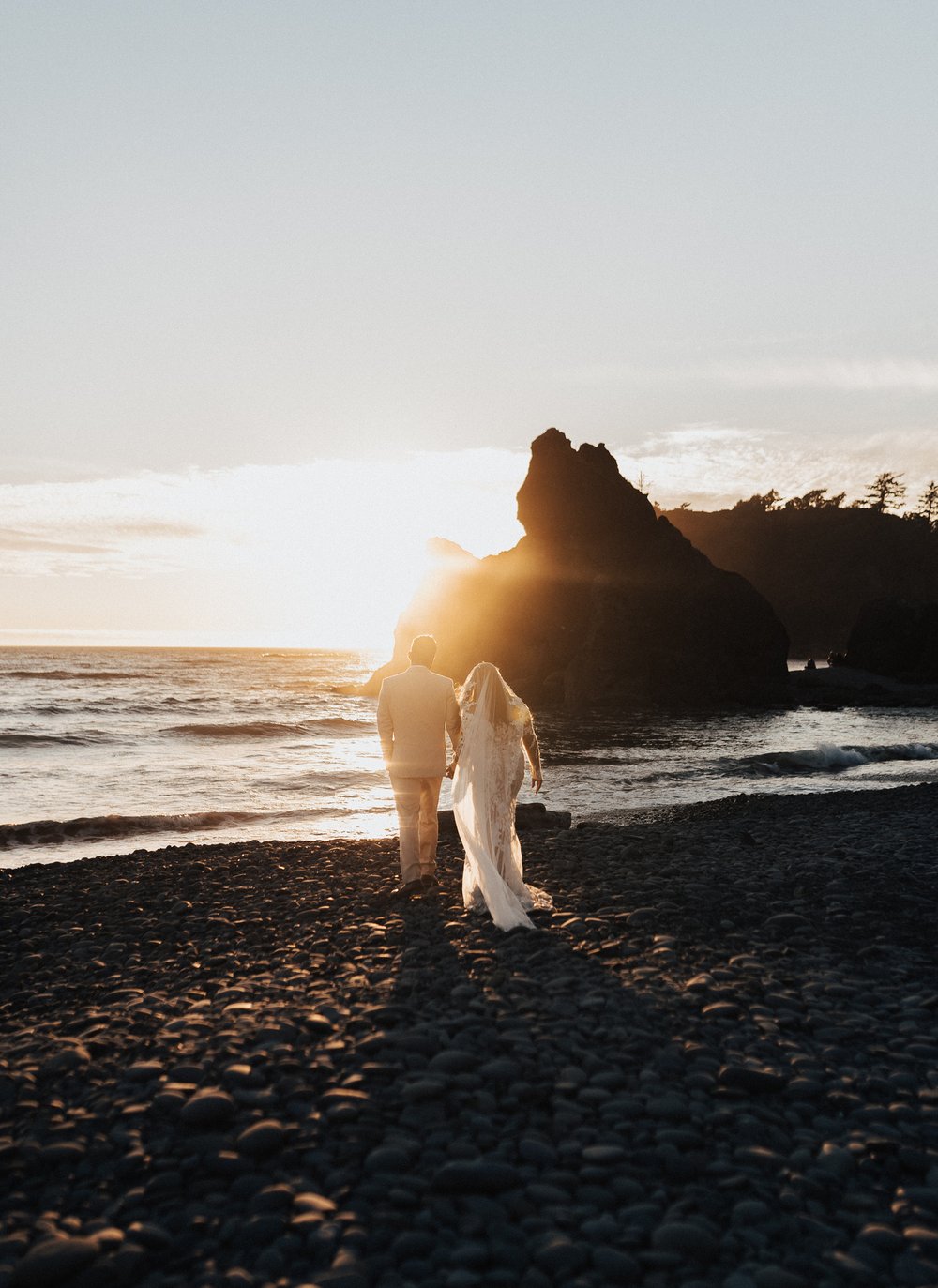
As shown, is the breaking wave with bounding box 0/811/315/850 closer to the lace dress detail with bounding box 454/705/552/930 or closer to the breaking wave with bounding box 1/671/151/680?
the lace dress detail with bounding box 454/705/552/930

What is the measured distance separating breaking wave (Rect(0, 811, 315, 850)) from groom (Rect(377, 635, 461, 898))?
9.76 meters

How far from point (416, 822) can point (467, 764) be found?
120cm

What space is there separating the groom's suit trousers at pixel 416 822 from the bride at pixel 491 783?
1.42ft

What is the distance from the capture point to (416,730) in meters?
9.44

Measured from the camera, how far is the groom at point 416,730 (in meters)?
9.44

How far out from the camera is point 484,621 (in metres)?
73.9

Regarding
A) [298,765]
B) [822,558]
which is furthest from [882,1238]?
[822,558]

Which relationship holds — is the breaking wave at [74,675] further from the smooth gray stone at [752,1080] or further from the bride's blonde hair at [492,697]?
the smooth gray stone at [752,1080]

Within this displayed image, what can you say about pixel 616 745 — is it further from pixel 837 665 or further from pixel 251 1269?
pixel 837 665

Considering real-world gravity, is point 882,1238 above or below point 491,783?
below

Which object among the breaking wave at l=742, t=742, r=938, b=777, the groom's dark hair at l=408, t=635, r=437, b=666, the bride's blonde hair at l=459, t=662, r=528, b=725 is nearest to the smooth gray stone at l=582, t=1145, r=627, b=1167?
the bride's blonde hair at l=459, t=662, r=528, b=725

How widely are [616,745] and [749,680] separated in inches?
1421

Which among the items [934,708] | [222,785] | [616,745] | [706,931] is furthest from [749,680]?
[706,931]

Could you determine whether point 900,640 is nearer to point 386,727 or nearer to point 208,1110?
point 386,727
